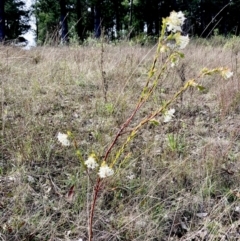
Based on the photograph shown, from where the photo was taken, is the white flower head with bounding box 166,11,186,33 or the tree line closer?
the white flower head with bounding box 166,11,186,33

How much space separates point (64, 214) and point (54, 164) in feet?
1.71

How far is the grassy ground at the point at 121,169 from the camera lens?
5.95 ft

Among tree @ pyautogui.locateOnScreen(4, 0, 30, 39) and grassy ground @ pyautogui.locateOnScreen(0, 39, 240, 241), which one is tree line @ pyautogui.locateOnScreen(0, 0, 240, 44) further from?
grassy ground @ pyautogui.locateOnScreen(0, 39, 240, 241)

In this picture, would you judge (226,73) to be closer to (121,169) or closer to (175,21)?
(175,21)

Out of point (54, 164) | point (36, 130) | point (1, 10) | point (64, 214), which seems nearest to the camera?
point (64, 214)

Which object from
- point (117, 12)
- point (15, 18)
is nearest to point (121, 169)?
point (117, 12)

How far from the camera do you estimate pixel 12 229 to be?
5.68ft

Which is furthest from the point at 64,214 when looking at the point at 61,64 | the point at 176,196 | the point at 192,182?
the point at 61,64

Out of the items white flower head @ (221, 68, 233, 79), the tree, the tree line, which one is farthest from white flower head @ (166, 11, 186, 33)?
the tree

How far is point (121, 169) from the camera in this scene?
2205 millimetres

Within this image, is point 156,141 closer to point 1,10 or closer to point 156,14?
point 1,10

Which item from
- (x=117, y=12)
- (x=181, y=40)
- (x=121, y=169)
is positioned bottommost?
(x=121, y=169)

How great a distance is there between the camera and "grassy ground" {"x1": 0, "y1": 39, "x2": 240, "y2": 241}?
1813 mm

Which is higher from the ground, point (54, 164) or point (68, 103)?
point (68, 103)
